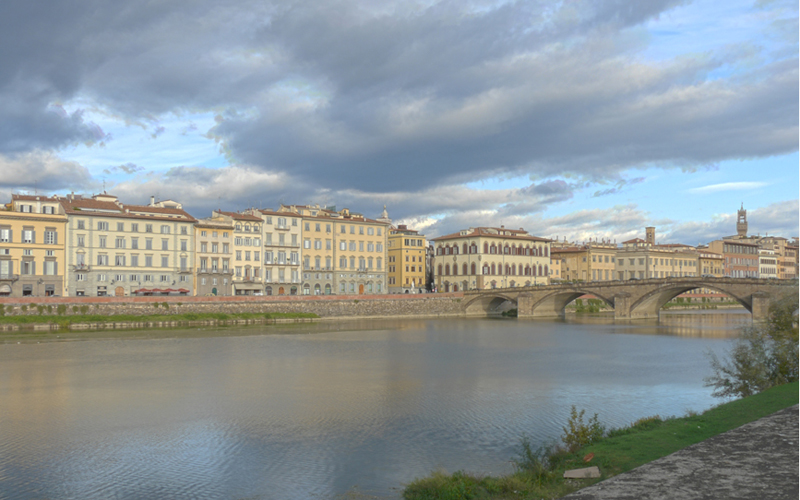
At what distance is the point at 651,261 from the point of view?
11444 centimetres

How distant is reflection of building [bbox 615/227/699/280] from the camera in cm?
11469

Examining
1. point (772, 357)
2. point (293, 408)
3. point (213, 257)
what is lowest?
point (293, 408)

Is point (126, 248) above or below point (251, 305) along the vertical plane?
above

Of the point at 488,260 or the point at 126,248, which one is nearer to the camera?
the point at 126,248

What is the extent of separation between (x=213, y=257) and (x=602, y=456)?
6918 centimetres

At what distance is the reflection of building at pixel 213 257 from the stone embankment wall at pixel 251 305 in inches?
385

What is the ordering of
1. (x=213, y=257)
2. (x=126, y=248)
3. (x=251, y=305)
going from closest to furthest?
(x=251, y=305) < (x=126, y=248) < (x=213, y=257)

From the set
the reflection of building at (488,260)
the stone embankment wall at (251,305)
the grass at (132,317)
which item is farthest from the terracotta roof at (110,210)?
the reflection of building at (488,260)

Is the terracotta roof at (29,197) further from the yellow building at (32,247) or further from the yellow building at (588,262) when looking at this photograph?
the yellow building at (588,262)

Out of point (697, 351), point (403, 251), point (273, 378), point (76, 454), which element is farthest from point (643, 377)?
point (403, 251)

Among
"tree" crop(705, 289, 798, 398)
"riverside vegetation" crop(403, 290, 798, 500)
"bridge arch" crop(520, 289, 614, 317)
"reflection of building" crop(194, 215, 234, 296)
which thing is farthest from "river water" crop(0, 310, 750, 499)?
"bridge arch" crop(520, 289, 614, 317)

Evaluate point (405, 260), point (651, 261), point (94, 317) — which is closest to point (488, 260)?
point (405, 260)

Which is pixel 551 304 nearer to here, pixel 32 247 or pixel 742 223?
pixel 32 247

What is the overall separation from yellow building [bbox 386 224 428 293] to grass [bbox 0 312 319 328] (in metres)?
36.6
